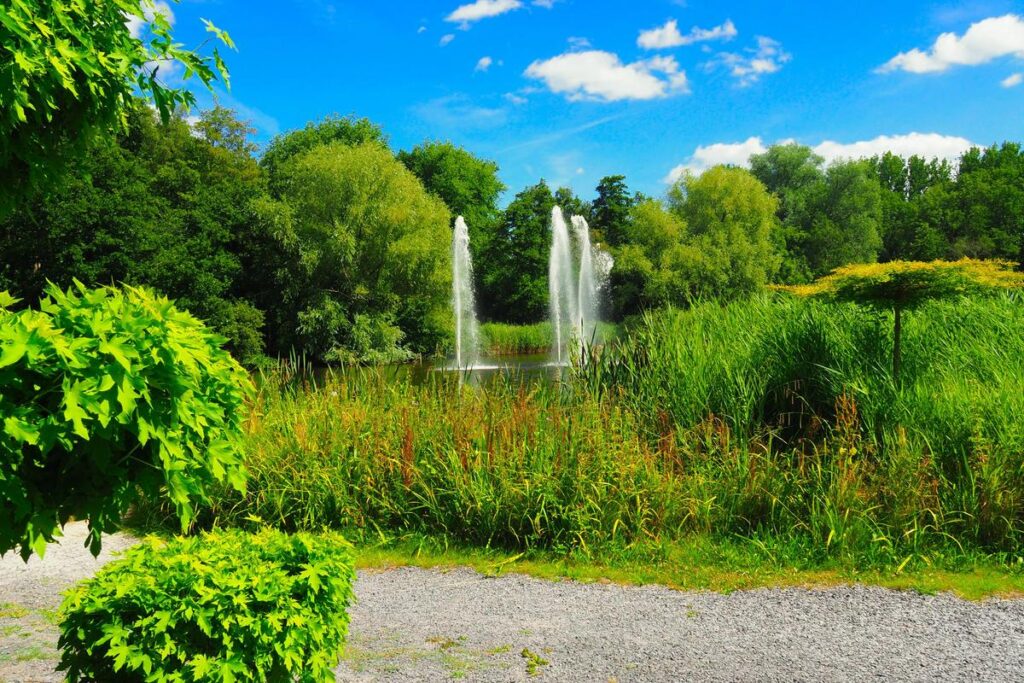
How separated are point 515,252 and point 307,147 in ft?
40.8

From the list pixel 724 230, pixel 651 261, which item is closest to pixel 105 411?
pixel 651 261

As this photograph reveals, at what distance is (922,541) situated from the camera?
6.06 m

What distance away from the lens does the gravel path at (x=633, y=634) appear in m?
4.11

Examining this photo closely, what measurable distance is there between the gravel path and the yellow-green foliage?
11.2 feet

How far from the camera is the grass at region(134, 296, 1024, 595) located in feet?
19.8

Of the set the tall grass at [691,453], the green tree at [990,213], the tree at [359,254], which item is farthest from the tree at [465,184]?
the tall grass at [691,453]

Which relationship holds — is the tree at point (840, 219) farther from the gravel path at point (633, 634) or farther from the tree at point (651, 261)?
the gravel path at point (633, 634)

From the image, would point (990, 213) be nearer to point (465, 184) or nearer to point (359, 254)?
point (465, 184)

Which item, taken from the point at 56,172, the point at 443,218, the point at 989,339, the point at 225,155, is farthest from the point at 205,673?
the point at 225,155

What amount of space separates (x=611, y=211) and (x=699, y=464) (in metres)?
38.0

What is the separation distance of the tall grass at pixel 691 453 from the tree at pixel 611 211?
115ft

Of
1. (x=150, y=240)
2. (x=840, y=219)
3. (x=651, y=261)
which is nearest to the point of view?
(x=150, y=240)

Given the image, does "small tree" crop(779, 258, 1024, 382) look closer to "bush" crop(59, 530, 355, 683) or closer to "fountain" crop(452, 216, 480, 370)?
"bush" crop(59, 530, 355, 683)

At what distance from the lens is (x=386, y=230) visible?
29219 mm
